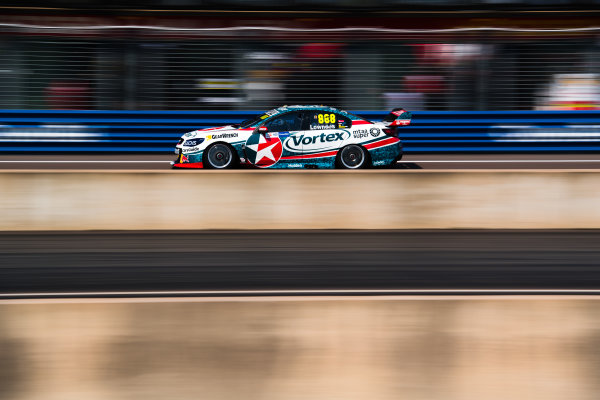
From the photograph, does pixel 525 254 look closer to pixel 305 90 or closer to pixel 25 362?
pixel 25 362

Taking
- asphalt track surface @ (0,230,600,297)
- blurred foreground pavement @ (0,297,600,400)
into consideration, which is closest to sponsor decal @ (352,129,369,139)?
asphalt track surface @ (0,230,600,297)

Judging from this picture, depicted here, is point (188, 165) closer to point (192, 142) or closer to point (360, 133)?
point (192, 142)

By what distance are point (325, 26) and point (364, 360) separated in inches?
638

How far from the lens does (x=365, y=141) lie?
619 inches

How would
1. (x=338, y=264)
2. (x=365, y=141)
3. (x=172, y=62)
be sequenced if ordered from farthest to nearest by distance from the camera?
(x=172, y=62) → (x=365, y=141) → (x=338, y=264)

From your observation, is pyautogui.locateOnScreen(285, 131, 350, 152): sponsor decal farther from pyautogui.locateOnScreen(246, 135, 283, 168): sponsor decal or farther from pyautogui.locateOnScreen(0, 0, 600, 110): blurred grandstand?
pyautogui.locateOnScreen(0, 0, 600, 110): blurred grandstand

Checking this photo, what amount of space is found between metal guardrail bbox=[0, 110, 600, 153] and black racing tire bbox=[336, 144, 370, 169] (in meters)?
4.55

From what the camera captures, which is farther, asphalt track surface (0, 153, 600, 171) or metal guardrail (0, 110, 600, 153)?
metal guardrail (0, 110, 600, 153)

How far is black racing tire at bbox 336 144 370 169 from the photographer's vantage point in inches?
617

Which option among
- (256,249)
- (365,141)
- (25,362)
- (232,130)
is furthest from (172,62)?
(25,362)

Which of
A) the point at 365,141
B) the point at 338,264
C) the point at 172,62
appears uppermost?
the point at 172,62

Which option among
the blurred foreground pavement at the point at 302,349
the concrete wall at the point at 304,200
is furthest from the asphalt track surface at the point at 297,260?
the blurred foreground pavement at the point at 302,349

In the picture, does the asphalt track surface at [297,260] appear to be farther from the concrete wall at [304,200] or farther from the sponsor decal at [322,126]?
the sponsor decal at [322,126]

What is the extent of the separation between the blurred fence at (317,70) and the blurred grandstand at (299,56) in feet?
0.07
